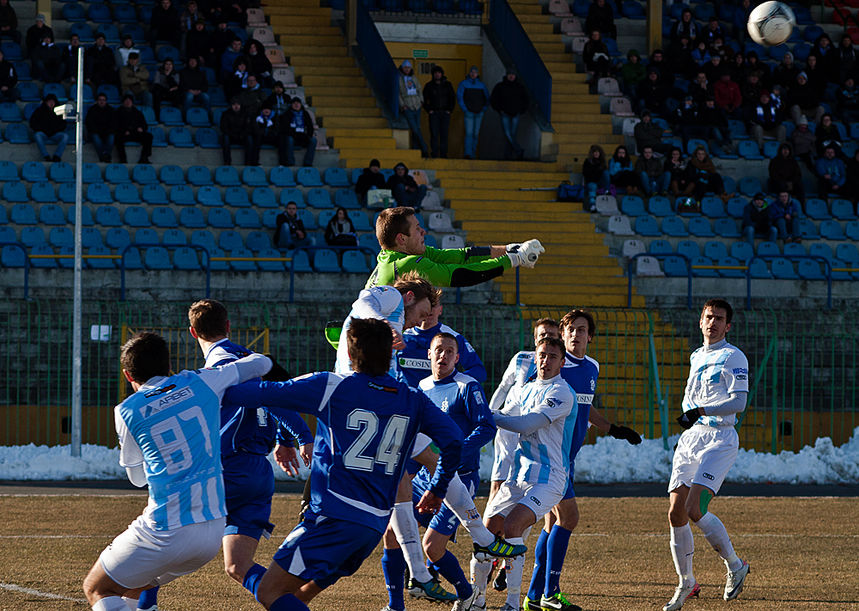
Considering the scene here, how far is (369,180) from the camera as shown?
2284cm

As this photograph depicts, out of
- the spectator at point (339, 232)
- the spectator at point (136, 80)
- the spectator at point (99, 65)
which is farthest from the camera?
the spectator at point (136, 80)

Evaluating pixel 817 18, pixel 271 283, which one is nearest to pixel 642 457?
pixel 271 283

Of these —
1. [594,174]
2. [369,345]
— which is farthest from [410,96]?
[369,345]

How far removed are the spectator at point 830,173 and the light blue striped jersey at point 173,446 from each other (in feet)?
70.2

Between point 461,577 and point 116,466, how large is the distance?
10252 millimetres

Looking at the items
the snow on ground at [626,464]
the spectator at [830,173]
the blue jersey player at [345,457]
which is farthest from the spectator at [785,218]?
the blue jersey player at [345,457]

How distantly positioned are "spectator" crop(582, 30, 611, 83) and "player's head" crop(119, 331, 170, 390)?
2260cm

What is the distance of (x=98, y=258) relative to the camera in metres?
20.2

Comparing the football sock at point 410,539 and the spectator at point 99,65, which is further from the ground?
the spectator at point 99,65

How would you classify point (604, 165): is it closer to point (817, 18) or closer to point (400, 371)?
point (817, 18)

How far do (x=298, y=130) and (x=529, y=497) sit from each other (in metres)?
16.1

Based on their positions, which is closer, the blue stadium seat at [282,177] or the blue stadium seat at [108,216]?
the blue stadium seat at [108,216]

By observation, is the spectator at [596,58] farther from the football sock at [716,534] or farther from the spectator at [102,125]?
the football sock at [716,534]

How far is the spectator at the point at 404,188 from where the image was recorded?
2264cm
